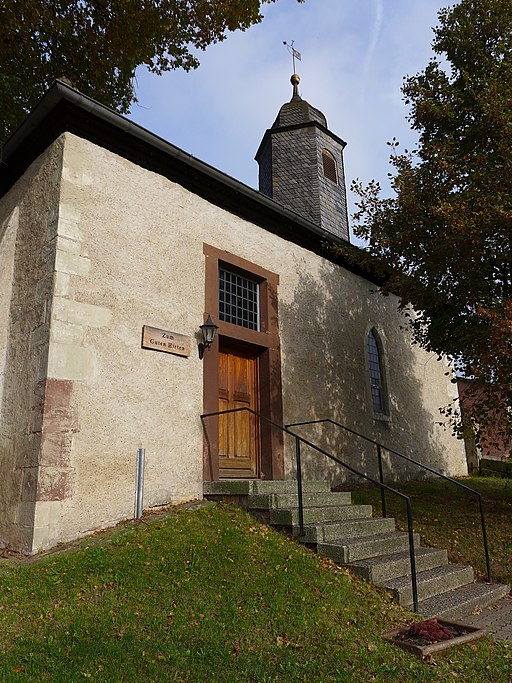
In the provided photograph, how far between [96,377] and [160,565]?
2.51 m

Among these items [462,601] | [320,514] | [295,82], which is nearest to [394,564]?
[462,601]

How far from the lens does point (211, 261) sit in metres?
8.70

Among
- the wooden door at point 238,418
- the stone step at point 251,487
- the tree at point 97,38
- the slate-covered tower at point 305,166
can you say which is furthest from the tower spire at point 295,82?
the stone step at point 251,487

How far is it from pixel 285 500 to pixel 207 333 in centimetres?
262

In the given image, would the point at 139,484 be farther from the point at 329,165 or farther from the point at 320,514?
the point at 329,165

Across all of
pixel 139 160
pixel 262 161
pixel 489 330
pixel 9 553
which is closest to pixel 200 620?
pixel 9 553

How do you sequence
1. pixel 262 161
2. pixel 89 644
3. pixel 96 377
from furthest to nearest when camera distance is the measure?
pixel 262 161
pixel 96 377
pixel 89 644

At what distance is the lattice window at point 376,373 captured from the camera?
39.5ft

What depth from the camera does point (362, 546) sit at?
611 cm

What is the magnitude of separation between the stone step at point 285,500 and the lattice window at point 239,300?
3.13 metres

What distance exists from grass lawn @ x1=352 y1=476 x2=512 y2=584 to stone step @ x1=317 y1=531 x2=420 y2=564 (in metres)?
0.90

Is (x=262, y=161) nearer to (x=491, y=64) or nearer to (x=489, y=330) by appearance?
(x=491, y=64)

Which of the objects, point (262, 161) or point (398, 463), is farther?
point (262, 161)

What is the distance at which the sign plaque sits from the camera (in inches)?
293
